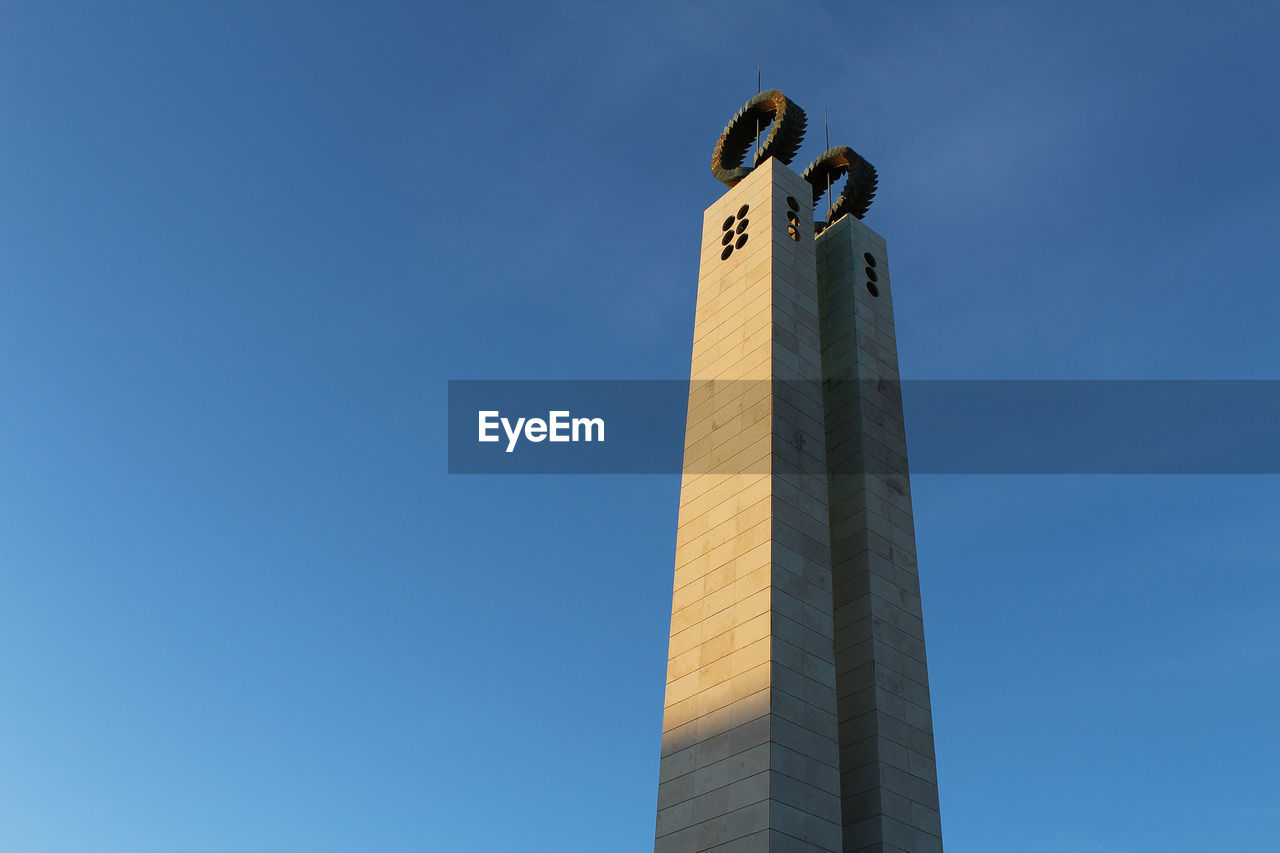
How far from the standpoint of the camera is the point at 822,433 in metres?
47.8

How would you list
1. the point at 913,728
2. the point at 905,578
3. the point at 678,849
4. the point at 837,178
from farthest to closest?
the point at 837,178
the point at 905,578
the point at 913,728
the point at 678,849

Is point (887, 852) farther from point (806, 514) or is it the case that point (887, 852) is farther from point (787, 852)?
point (806, 514)

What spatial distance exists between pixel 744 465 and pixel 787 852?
15.9 m

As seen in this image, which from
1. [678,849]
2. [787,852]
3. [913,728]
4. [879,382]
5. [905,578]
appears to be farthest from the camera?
[879,382]

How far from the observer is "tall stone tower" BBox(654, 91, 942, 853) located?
38.2 meters

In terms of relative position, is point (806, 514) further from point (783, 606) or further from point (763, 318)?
point (763, 318)

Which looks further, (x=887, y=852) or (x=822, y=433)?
(x=822, y=433)

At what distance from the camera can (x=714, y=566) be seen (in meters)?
44.0

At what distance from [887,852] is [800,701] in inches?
251

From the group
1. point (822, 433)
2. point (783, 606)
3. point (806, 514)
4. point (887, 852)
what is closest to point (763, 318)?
point (822, 433)

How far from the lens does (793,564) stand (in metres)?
42.0

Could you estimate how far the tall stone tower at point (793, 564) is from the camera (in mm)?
38156

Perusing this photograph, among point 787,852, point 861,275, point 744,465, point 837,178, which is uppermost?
point 837,178

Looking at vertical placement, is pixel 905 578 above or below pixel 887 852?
above
